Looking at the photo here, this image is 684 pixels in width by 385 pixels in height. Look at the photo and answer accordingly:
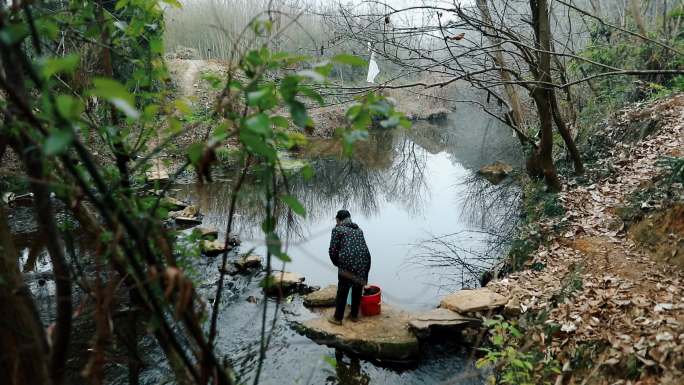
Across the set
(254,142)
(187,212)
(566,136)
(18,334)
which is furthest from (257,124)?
(187,212)

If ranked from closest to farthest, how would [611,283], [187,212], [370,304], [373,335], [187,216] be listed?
1. [611,283]
2. [373,335]
3. [370,304]
4. [187,216]
5. [187,212]

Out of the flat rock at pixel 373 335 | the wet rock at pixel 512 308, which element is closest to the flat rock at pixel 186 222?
the flat rock at pixel 373 335

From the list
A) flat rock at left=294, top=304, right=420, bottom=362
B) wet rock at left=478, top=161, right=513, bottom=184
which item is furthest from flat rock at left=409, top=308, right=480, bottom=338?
wet rock at left=478, top=161, right=513, bottom=184

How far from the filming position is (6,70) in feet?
3.34

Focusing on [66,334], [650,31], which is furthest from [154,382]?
[650,31]

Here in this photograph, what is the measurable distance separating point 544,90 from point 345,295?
420 centimetres

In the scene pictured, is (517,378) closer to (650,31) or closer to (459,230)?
(459,230)

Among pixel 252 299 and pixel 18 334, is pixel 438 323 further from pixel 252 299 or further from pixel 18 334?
pixel 18 334

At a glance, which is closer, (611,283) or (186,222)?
(611,283)

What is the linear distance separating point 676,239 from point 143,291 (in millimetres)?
5213

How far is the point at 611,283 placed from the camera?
4.62 m

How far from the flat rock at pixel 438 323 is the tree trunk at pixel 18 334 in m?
4.32

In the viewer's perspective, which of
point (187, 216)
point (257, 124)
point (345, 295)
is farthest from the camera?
point (187, 216)

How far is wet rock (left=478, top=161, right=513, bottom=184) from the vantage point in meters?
12.7
